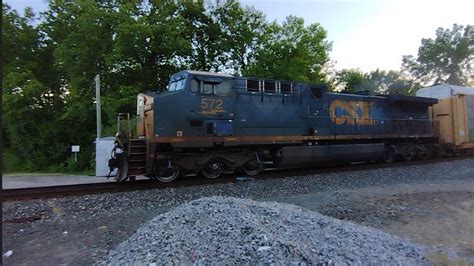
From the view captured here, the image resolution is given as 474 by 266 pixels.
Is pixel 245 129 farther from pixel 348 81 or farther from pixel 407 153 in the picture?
pixel 348 81

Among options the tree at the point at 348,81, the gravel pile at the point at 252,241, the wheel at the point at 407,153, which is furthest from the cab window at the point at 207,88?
the tree at the point at 348,81

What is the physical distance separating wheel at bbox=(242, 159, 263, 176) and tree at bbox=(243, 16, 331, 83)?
13.1m

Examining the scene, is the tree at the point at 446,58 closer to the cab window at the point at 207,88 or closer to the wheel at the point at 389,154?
the wheel at the point at 389,154

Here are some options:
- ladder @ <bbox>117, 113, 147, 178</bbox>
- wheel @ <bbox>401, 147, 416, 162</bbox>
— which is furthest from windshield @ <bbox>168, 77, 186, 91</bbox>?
wheel @ <bbox>401, 147, 416, 162</bbox>

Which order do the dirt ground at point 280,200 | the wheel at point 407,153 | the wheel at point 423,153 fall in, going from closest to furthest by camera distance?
the dirt ground at point 280,200 < the wheel at point 407,153 < the wheel at point 423,153

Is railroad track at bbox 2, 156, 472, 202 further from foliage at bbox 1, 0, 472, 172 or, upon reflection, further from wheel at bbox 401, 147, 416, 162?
foliage at bbox 1, 0, 472, 172

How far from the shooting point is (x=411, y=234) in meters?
5.44

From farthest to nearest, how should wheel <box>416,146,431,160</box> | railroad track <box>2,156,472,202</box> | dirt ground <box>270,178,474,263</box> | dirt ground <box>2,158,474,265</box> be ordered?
wheel <box>416,146,431,160</box> → railroad track <box>2,156,472,202</box> → dirt ground <box>270,178,474,263</box> → dirt ground <box>2,158,474,265</box>

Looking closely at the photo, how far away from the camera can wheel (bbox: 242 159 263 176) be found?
12.0 m

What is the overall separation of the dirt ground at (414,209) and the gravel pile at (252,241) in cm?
90

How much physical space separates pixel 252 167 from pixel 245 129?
4.22 feet

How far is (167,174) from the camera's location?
10586mm

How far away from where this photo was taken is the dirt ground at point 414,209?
536cm

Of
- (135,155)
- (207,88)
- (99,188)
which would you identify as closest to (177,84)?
(207,88)
